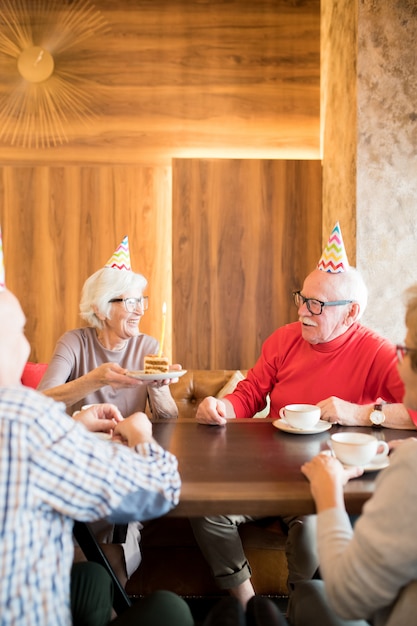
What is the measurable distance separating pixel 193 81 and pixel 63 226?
4.43 feet

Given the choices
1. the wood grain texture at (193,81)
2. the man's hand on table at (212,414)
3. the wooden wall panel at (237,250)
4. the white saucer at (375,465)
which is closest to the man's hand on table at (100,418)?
the man's hand on table at (212,414)

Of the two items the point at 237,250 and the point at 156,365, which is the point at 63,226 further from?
the point at 156,365

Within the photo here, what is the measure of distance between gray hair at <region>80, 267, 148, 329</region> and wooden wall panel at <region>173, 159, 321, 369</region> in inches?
49.0

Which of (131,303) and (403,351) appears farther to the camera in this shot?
(131,303)

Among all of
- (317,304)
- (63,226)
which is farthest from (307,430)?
(63,226)

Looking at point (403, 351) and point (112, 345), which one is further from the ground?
point (403, 351)

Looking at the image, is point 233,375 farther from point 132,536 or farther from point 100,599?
point 100,599

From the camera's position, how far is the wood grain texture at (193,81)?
4004mm

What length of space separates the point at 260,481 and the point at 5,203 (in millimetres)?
3099

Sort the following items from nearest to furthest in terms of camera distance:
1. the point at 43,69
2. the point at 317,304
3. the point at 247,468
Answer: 1. the point at 247,468
2. the point at 317,304
3. the point at 43,69

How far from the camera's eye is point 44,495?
101 cm

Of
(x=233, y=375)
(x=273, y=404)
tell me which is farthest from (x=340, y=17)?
(x=273, y=404)

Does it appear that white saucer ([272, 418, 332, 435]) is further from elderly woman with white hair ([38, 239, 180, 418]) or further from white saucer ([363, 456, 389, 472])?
elderly woman with white hair ([38, 239, 180, 418])

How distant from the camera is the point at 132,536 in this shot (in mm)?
1901
